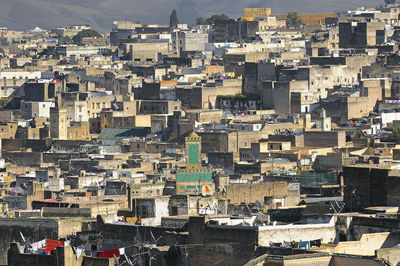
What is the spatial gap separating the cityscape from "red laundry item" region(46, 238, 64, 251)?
8 cm

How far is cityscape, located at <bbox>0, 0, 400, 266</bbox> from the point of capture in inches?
1216

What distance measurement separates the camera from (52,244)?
1309 inches

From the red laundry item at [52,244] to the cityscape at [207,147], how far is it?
82mm

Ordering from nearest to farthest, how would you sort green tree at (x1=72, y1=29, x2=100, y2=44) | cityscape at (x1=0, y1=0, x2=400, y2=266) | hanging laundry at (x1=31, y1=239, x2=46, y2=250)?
cityscape at (x1=0, y1=0, x2=400, y2=266) < hanging laundry at (x1=31, y1=239, x2=46, y2=250) < green tree at (x1=72, y1=29, x2=100, y2=44)

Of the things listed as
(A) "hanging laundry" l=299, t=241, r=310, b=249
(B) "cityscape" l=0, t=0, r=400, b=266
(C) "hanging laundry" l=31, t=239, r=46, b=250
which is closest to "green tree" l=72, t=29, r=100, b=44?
(B) "cityscape" l=0, t=0, r=400, b=266

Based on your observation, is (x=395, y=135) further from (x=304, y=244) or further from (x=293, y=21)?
(x=293, y=21)

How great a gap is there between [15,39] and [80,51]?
163 ft

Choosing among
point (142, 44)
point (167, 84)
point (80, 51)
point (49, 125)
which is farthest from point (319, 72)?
point (80, 51)

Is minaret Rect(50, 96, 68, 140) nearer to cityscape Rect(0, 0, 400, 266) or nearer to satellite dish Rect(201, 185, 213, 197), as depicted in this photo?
cityscape Rect(0, 0, 400, 266)

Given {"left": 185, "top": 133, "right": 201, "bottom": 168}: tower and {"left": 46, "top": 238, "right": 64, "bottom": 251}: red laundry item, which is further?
{"left": 185, "top": 133, "right": 201, "bottom": 168}: tower

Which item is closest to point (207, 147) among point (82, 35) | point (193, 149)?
point (193, 149)

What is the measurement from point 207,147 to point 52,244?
41.3m

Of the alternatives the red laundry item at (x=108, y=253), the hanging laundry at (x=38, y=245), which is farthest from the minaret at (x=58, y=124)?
the red laundry item at (x=108, y=253)

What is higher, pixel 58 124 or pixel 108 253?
pixel 58 124
